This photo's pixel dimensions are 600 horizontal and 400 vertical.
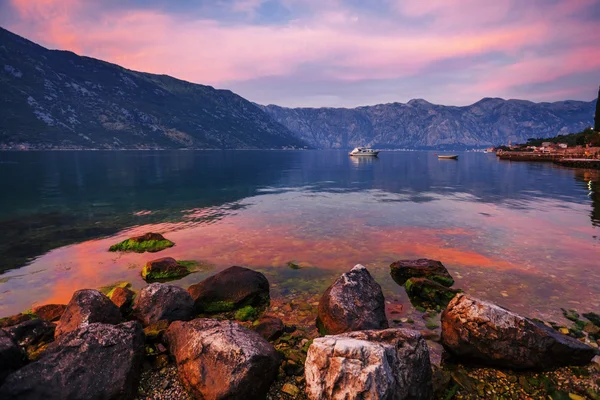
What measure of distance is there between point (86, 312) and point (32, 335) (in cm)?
210

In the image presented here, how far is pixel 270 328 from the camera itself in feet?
39.3

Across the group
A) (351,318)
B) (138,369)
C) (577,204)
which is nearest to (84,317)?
(138,369)

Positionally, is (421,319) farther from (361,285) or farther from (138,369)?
(138,369)

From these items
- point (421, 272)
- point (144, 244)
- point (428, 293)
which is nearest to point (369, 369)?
point (428, 293)

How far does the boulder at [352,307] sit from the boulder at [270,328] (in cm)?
160

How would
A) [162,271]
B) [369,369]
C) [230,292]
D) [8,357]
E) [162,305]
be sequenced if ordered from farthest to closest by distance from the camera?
[162,271] < [230,292] < [162,305] < [8,357] < [369,369]

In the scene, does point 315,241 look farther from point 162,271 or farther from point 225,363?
point 225,363

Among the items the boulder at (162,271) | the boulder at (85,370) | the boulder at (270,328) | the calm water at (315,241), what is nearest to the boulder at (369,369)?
the boulder at (270,328)

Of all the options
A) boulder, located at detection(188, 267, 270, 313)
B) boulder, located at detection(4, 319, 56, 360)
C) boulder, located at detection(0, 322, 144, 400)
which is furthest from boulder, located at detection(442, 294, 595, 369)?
boulder, located at detection(4, 319, 56, 360)

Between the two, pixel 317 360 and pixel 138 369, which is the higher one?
pixel 317 360

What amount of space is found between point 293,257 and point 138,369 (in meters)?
13.0

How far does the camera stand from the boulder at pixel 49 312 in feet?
43.2

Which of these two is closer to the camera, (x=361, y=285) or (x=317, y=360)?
(x=317, y=360)

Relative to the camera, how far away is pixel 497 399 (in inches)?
344
